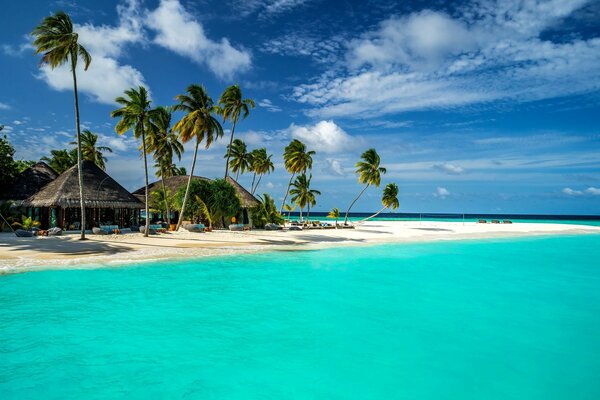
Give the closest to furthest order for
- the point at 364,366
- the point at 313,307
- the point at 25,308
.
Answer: the point at 364,366 < the point at 25,308 < the point at 313,307

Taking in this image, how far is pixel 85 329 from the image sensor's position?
27.1ft

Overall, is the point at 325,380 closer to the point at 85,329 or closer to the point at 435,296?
the point at 85,329

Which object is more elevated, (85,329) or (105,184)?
(105,184)

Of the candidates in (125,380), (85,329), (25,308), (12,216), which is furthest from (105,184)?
(125,380)

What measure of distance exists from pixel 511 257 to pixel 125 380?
23944 mm

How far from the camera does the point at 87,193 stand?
89.6 ft

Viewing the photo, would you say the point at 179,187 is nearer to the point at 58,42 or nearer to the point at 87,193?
the point at 87,193

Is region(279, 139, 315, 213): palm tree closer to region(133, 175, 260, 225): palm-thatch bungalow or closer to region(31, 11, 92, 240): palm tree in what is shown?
region(133, 175, 260, 225): palm-thatch bungalow

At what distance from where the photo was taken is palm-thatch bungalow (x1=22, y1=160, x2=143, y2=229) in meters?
26.2

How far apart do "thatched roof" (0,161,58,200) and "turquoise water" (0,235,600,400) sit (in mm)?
18643

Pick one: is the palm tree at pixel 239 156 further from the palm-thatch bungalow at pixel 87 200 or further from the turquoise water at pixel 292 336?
the turquoise water at pixel 292 336

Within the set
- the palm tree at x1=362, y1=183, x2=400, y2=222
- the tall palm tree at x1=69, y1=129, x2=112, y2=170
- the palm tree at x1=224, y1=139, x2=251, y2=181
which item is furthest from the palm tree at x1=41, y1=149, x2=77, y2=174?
the palm tree at x1=362, y1=183, x2=400, y2=222

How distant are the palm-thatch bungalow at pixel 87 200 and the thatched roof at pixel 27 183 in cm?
160

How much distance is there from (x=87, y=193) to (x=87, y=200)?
0.80 m
